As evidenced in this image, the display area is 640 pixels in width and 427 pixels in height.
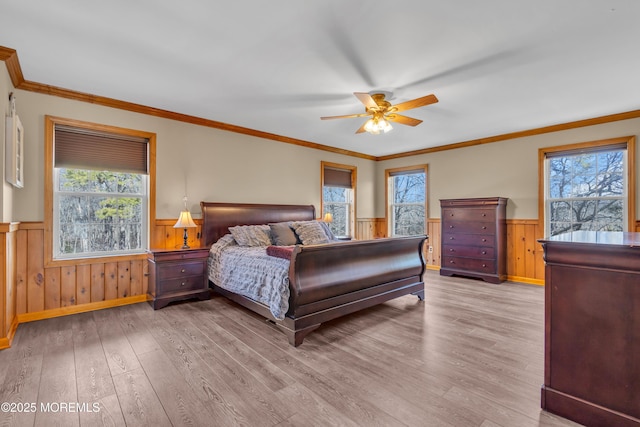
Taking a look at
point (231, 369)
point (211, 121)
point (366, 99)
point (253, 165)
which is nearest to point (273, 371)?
point (231, 369)

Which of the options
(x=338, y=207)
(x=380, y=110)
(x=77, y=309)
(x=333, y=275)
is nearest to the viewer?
(x=333, y=275)

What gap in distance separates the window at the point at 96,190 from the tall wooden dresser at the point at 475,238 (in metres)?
4.87

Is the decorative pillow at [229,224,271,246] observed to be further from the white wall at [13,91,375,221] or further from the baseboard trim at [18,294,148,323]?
the baseboard trim at [18,294,148,323]

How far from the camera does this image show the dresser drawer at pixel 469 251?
501cm

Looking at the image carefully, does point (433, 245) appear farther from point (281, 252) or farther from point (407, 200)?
point (281, 252)

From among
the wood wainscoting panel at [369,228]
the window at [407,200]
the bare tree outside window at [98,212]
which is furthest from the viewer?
the wood wainscoting panel at [369,228]

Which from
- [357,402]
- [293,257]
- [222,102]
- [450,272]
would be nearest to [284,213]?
[222,102]

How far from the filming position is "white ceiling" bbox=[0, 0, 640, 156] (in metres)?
2.07

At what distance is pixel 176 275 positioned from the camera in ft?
12.3

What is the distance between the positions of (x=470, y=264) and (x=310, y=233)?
9.46 feet

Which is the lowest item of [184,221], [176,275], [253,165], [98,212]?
[176,275]

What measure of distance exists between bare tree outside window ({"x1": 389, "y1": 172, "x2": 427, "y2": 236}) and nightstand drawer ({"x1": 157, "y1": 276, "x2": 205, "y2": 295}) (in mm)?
4557

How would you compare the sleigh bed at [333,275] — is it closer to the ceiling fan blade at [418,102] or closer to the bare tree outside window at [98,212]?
the bare tree outside window at [98,212]

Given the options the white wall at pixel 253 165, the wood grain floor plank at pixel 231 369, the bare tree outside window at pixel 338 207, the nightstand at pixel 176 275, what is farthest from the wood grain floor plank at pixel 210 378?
the bare tree outside window at pixel 338 207
